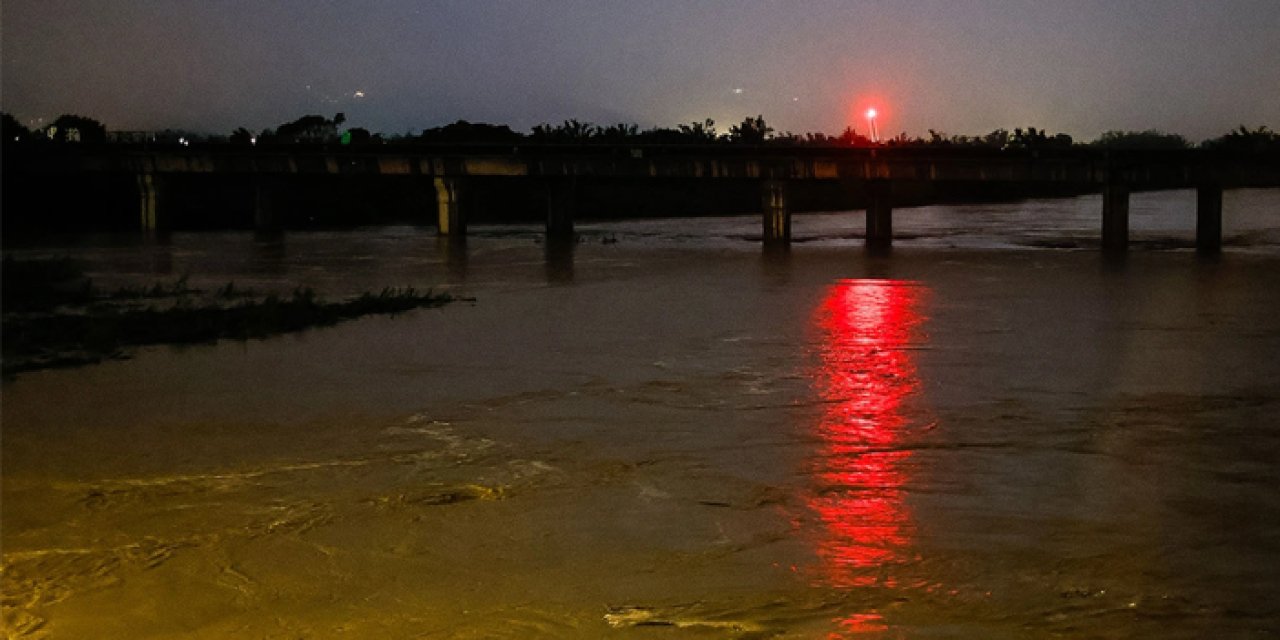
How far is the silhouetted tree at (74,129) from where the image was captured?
8688 centimetres

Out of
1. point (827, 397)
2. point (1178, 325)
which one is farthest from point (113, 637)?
point (1178, 325)

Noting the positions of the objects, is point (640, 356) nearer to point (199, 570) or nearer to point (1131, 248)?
point (199, 570)

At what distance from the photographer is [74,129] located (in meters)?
89.3

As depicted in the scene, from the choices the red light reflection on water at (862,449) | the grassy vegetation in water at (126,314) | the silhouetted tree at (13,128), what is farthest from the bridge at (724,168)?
the red light reflection on water at (862,449)

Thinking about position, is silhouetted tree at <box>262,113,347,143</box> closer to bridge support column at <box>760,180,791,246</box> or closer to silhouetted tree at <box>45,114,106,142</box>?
silhouetted tree at <box>45,114,106,142</box>

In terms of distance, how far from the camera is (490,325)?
28.9m

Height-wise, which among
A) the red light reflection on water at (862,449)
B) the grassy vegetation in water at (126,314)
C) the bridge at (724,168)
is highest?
the bridge at (724,168)

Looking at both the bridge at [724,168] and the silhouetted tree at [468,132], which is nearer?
the bridge at [724,168]

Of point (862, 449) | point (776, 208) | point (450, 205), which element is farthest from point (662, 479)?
point (450, 205)

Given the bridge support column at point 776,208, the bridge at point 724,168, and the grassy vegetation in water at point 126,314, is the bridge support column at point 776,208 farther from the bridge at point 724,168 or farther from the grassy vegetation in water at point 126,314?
the grassy vegetation in water at point 126,314

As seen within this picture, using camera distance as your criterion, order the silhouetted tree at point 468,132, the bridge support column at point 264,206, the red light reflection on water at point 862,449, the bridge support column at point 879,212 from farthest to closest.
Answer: the silhouetted tree at point 468,132, the bridge support column at point 264,206, the bridge support column at point 879,212, the red light reflection on water at point 862,449

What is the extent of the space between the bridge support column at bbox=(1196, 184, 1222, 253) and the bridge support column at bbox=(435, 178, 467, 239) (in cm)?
3201

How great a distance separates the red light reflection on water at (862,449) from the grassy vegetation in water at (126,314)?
10.3 m

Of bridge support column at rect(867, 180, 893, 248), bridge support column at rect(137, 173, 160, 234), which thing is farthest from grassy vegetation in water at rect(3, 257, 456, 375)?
bridge support column at rect(137, 173, 160, 234)
